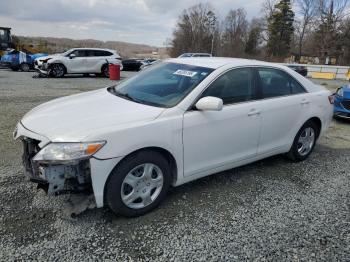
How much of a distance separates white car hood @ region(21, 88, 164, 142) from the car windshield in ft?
0.62

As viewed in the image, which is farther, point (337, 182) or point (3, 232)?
point (337, 182)

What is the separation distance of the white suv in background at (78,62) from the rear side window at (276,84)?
14.6 m

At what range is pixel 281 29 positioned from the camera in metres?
61.2

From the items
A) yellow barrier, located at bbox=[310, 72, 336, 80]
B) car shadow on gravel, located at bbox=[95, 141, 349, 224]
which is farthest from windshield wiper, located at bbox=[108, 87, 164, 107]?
yellow barrier, located at bbox=[310, 72, 336, 80]

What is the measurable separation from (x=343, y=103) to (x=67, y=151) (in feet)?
23.6

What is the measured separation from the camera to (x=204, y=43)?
Answer: 6850cm

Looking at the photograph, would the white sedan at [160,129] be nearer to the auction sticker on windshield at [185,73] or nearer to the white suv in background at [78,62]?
the auction sticker on windshield at [185,73]

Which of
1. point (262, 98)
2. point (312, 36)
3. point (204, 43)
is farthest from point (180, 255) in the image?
point (204, 43)

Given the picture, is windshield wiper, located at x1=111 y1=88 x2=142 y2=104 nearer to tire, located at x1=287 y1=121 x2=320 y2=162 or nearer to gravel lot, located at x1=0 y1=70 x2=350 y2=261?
gravel lot, located at x1=0 y1=70 x2=350 y2=261

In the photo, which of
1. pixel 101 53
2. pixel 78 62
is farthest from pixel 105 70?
pixel 78 62

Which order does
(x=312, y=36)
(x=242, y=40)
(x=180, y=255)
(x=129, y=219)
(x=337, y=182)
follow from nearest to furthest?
1. (x=180, y=255)
2. (x=129, y=219)
3. (x=337, y=182)
4. (x=312, y=36)
5. (x=242, y=40)

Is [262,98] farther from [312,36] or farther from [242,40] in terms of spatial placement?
[242,40]

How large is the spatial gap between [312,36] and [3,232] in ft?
199

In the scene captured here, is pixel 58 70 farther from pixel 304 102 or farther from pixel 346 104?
pixel 304 102
